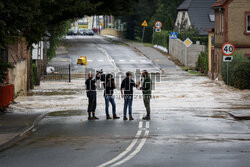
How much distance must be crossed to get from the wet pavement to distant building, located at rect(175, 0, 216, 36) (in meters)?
48.7

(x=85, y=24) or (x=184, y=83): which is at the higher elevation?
(x=85, y=24)

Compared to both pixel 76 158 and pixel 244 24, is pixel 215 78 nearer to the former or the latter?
pixel 244 24

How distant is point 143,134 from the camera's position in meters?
16.0

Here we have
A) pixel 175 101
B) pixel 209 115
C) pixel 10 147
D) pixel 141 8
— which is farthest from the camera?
pixel 141 8

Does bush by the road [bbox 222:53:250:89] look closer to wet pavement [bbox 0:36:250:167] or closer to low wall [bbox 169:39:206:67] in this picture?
wet pavement [bbox 0:36:250:167]

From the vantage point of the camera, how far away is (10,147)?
14.1 m

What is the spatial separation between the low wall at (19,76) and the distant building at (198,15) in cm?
5048

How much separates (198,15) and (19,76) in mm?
57071

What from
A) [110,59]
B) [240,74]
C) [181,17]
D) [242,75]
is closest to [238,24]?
[240,74]

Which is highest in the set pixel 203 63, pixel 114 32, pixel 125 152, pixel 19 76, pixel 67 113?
pixel 114 32

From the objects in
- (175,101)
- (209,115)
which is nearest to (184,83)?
(175,101)

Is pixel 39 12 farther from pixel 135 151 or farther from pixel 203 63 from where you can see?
pixel 203 63

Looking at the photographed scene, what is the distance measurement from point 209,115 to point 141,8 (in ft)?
241

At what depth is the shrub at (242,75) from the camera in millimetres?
33031
